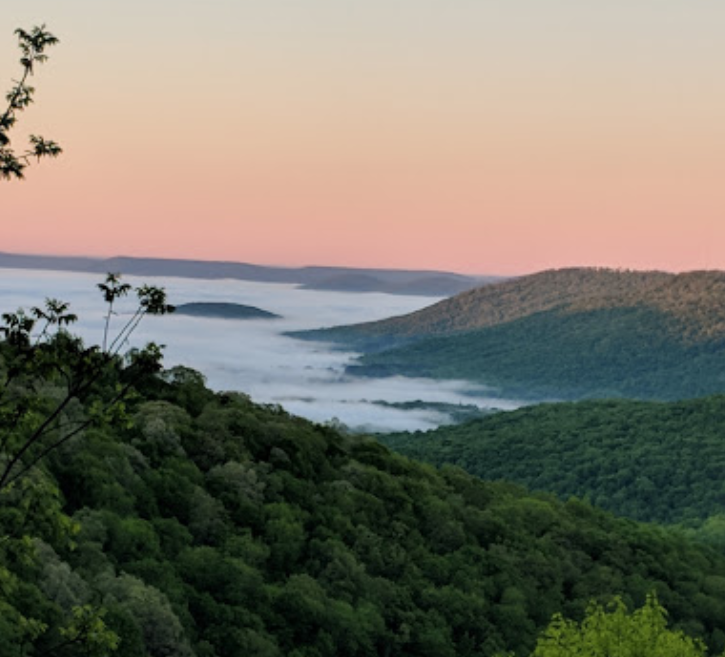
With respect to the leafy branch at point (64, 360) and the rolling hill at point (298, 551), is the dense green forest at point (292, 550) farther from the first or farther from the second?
the leafy branch at point (64, 360)

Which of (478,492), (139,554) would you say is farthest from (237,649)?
(478,492)

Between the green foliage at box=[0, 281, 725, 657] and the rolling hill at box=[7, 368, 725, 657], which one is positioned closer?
the green foliage at box=[0, 281, 725, 657]

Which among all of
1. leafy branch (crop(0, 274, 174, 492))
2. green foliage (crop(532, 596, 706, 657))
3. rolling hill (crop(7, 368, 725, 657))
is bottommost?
rolling hill (crop(7, 368, 725, 657))

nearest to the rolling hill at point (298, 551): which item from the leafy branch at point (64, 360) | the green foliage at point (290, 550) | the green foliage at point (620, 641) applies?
the green foliage at point (290, 550)

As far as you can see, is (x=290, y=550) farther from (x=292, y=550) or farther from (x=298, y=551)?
(x=298, y=551)

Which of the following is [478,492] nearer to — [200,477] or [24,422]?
[200,477]

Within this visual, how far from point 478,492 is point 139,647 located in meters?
82.5

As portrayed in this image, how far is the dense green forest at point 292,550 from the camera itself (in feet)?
228

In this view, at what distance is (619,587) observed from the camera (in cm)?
12150

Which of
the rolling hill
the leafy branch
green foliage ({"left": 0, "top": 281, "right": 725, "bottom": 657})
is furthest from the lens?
the rolling hill

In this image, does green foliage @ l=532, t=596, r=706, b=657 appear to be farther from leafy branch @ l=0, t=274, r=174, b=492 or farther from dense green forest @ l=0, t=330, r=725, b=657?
leafy branch @ l=0, t=274, r=174, b=492

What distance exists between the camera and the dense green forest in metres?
69.5

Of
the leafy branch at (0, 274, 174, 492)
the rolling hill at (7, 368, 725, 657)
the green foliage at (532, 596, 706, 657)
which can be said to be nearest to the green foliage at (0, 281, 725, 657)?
the rolling hill at (7, 368, 725, 657)

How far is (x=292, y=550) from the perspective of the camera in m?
95.4
